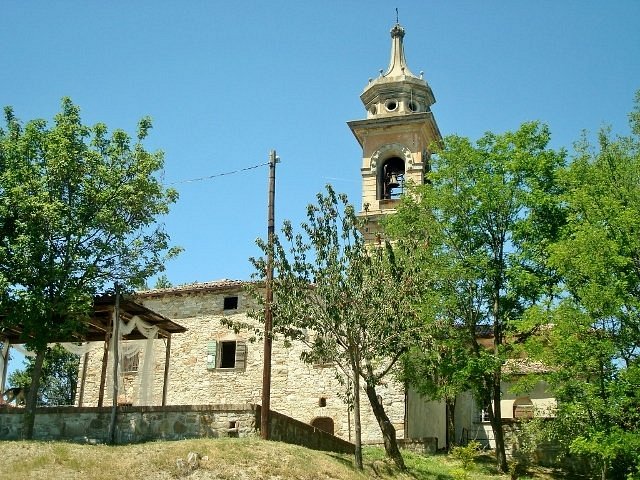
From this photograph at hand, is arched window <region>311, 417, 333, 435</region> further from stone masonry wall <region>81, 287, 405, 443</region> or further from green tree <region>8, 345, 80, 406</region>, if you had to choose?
green tree <region>8, 345, 80, 406</region>

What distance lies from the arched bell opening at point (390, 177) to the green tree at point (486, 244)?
695 cm

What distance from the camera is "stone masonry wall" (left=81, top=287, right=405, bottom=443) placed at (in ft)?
88.5

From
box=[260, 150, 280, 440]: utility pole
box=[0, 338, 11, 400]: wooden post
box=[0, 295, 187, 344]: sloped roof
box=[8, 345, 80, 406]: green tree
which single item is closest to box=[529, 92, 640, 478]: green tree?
box=[260, 150, 280, 440]: utility pole

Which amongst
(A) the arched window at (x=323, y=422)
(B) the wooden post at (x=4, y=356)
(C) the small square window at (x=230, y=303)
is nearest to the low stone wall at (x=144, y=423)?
(B) the wooden post at (x=4, y=356)

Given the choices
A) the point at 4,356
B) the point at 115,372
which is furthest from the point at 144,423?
the point at 4,356

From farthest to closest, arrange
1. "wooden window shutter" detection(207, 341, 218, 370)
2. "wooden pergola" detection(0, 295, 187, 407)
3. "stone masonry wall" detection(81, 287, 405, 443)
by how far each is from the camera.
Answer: "wooden window shutter" detection(207, 341, 218, 370) < "stone masonry wall" detection(81, 287, 405, 443) < "wooden pergola" detection(0, 295, 187, 407)

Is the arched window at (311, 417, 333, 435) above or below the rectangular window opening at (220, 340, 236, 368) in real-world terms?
below

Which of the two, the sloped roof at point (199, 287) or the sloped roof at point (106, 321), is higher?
the sloped roof at point (199, 287)

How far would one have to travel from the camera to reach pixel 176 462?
15.5 m

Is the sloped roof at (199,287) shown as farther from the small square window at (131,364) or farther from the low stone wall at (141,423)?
the low stone wall at (141,423)

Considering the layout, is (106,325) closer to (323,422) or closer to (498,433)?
(323,422)

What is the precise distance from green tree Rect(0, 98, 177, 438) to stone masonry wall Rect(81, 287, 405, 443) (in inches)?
281

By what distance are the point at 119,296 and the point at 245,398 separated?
9.56 m

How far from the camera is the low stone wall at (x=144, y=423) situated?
18.5 meters
